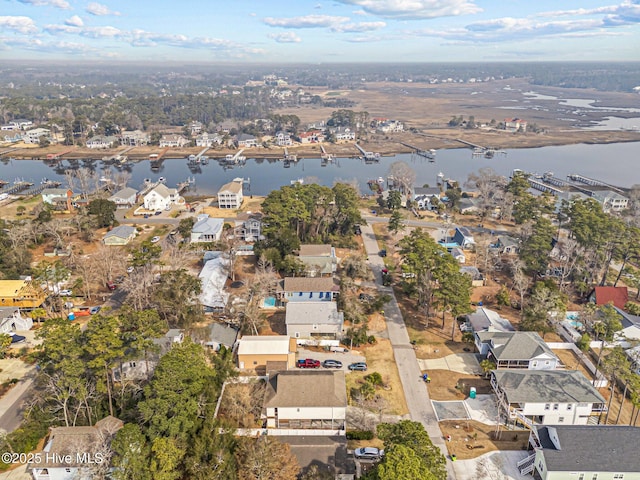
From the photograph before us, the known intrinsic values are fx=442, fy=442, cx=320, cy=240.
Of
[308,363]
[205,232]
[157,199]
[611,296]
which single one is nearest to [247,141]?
[157,199]

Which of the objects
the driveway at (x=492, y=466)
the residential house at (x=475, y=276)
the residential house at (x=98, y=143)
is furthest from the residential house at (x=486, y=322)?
the residential house at (x=98, y=143)

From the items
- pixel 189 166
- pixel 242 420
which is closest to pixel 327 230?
pixel 242 420

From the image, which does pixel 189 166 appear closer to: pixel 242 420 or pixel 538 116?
pixel 242 420

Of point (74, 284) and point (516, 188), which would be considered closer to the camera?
point (74, 284)

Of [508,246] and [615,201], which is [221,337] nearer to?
[508,246]

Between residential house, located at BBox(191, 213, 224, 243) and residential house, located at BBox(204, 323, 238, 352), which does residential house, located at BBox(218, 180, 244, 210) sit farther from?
residential house, located at BBox(204, 323, 238, 352)

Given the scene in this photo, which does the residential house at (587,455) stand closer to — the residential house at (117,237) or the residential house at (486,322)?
the residential house at (486,322)

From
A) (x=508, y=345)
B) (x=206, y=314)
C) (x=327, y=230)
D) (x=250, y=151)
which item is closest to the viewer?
(x=508, y=345)

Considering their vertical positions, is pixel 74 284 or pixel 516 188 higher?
pixel 516 188
